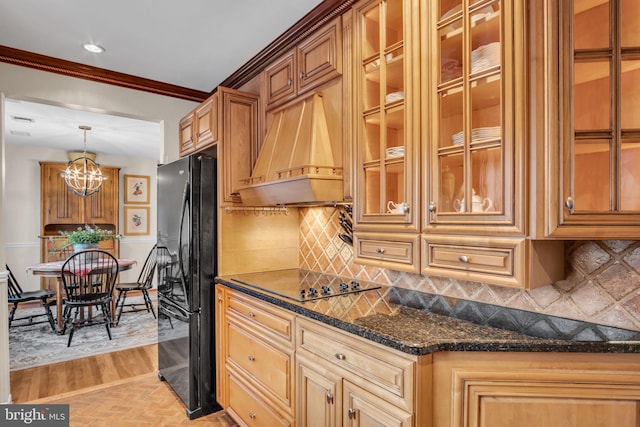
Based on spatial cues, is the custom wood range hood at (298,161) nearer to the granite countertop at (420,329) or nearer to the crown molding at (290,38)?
the crown molding at (290,38)

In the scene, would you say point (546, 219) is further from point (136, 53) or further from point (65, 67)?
point (65, 67)

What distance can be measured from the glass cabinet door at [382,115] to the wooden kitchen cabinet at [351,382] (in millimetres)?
599

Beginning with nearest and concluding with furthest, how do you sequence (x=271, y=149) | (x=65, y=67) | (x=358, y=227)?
(x=358, y=227)
(x=271, y=149)
(x=65, y=67)

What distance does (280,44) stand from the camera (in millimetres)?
2518

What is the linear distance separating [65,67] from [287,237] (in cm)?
223

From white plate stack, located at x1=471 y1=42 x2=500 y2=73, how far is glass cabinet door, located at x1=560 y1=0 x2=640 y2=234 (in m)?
0.21

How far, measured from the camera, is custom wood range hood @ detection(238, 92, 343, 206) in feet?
6.59

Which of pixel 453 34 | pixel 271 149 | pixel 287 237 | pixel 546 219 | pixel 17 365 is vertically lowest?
pixel 17 365

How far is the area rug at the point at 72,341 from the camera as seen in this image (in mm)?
3609

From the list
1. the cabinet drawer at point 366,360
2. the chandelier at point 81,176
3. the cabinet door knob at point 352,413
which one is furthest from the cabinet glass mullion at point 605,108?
the chandelier at point 81,176

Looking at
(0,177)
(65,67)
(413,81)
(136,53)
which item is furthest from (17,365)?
(413,81)

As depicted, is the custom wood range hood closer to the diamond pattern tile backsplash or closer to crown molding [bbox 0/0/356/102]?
crown molding [bbox 0/0/356/102]

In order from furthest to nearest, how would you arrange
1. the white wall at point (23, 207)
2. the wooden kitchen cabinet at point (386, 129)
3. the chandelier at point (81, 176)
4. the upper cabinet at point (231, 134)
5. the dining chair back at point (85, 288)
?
the white wall at point (23, 207) → the chandelier at point (81, 176) → the dining chair back at point (85, 288) → the upper cabinet at point (231, 134) → the wooden kitchen cabinet at point (386, 129)

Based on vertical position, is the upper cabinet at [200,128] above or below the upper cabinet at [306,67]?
below
